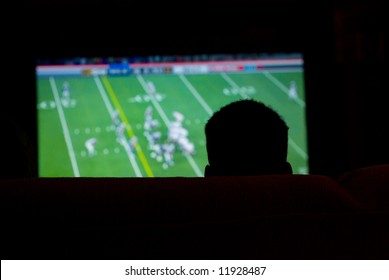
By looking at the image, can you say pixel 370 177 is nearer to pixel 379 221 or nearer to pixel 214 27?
pixel 379 221

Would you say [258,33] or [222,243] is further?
[258,33]

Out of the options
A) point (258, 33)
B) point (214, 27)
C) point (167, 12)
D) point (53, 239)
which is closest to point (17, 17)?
point (167, 12)

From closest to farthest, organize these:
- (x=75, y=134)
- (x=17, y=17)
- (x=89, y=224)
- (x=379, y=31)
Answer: (x=89, y=224) → (x=75, y=134) → (x=17, y=17) → (x=379, y=31)

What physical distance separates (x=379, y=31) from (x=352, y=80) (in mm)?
688

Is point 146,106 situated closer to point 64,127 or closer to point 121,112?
point 121,112

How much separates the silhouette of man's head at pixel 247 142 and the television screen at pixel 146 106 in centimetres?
195

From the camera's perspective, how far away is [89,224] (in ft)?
2.50

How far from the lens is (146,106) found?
10.6ft

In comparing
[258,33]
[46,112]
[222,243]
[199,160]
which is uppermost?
[258,33]

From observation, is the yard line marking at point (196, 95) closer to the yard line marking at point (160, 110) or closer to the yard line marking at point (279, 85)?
the yard line marking at point (160, 110)

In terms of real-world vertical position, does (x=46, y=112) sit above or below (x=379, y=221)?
above

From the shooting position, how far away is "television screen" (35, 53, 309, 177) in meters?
3.17

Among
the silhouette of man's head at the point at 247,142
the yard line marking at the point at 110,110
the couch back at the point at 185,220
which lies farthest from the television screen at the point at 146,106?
the couch back at the point at 185,220

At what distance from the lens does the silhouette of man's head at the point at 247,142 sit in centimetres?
119
